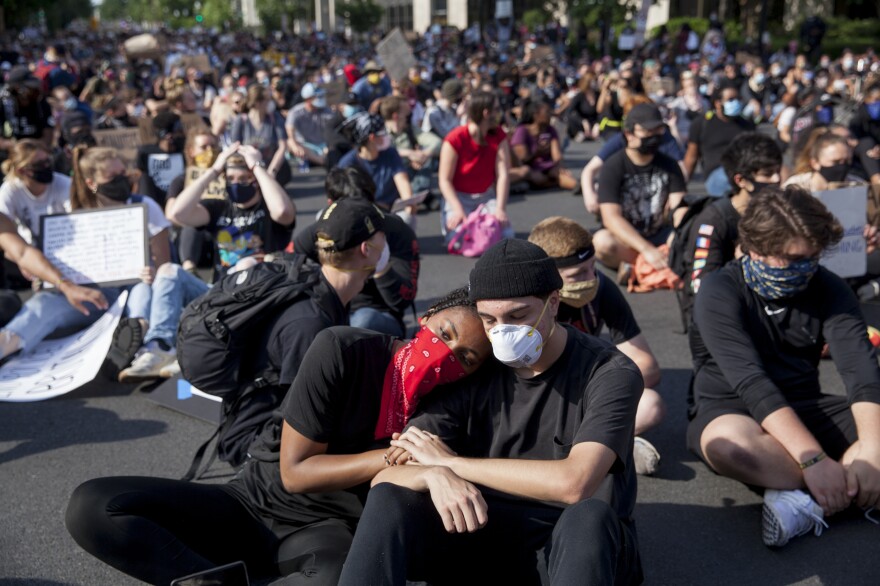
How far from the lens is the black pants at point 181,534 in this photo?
3.02 meters

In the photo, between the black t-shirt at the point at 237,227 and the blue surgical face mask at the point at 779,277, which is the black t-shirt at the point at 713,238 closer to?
the blue surgical face mask at the point at 779,277

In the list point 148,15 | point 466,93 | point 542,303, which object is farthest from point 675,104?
point 148,15

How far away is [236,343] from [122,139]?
852 centimetres

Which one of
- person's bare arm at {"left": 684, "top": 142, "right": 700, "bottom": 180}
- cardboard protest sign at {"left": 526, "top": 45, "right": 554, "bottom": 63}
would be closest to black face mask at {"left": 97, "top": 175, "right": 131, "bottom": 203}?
person's bare arm at {"left": 684, "top": 142, "right": 700, "bottom": 180}

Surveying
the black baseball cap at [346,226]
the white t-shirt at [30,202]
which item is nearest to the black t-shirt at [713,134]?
the white t-shirt at [30,202]

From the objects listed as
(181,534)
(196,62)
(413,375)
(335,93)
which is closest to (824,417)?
(413,375)

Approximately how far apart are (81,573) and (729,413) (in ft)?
9.12

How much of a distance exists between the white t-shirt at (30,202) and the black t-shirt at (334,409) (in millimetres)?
4223

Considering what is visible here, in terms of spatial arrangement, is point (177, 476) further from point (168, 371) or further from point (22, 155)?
point (22, 155)

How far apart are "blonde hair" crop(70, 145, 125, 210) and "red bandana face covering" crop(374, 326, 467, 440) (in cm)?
429

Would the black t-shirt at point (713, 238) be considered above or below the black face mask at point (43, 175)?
below

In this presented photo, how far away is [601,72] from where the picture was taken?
91.0 feet

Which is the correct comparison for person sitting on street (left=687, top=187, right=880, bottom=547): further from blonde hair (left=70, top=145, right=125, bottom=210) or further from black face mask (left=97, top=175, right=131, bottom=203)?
blonde hair (left=70, top=145, right=125, bottom=210)

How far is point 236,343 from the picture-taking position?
12.1 ft
